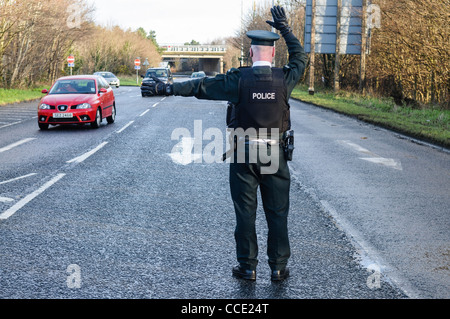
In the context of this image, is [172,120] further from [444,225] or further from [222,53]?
[222,53]

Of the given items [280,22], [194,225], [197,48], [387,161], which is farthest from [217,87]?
[197,48]

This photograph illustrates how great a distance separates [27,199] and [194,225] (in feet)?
8.39

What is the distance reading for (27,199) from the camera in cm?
745

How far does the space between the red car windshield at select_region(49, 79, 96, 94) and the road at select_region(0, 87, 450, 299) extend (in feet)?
17.1

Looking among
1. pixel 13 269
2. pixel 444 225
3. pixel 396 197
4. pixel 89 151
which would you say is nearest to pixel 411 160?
pixel 396 197

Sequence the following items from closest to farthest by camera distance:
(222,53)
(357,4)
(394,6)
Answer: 1. (394,6)
2. (357,4)
3. (222,53)

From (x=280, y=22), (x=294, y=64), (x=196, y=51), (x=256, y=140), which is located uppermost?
(x=196, y=51)

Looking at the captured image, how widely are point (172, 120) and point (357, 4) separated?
760 inches

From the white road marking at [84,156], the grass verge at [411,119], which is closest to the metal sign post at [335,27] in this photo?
the grass verge at [411,119]

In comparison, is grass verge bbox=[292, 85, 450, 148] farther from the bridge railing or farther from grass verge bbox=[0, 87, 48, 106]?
the bridge railing

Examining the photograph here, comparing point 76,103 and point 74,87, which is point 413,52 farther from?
point 76,103

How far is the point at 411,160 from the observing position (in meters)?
11.6

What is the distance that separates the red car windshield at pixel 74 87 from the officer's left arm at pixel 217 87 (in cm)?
1376

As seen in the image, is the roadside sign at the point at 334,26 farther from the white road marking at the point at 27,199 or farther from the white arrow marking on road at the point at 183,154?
the white road marking at the point at 27,199
